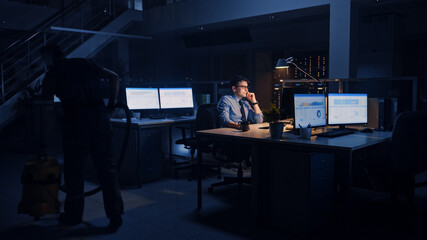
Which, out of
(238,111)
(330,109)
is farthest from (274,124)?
(238,111)

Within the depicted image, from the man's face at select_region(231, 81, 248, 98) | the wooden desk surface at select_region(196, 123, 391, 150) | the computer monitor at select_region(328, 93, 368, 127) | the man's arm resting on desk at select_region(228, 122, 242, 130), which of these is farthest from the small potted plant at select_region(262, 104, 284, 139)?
the man's face at select_region(231, 81, 248, 98)

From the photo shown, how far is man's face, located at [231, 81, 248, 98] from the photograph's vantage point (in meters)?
4.09

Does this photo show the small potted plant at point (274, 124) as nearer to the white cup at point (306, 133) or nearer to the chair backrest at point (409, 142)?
the white cup at point (306, 133)

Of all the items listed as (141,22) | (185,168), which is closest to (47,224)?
(185,168)

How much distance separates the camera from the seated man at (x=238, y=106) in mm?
3918

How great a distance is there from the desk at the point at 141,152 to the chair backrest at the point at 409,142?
8.55ft

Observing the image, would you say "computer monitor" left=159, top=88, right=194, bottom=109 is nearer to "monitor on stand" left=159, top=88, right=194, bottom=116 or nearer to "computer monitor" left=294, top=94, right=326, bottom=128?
"monitor on stand" left=159, top=88, right=194, bottom=116

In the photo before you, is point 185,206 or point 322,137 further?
point 185,206

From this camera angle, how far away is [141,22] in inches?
358

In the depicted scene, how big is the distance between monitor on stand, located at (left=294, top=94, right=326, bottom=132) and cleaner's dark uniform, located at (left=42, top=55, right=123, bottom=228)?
156cm

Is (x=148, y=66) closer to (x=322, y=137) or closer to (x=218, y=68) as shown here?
(x=218, y=68)

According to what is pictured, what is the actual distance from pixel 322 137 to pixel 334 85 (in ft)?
9.33

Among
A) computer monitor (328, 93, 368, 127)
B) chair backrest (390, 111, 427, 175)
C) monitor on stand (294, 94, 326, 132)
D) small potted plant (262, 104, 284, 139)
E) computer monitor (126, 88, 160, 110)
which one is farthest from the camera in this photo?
computer monitor (126, 88, 160, 110)

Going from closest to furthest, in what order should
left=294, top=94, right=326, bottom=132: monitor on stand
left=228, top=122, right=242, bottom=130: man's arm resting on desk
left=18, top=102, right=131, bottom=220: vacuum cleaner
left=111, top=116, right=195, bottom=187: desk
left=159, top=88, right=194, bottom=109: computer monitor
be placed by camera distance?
1. left=18, top=102, right=131, bottom=220: vacuum cleaner
2. left=294, top=94, right=326, bottom=132: monitor on stand
3. left=228, top=122, right=242, bottom=130: man's arm resting on desk
4. left=111, top=116, right=195, bottom=187: desk
5. left=159, top=88, right=194, bottom=109: computer monitor
